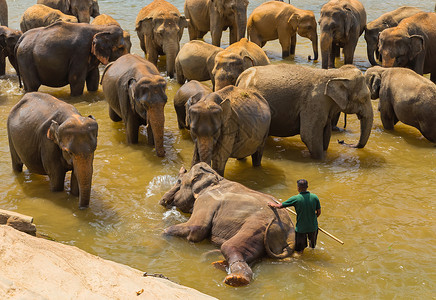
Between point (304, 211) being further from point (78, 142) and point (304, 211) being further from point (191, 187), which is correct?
point (78, 142)

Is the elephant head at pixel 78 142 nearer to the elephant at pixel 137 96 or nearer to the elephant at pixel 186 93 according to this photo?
the elephant at pixel 137 96

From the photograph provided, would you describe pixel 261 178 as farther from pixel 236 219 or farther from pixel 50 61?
pixel 50 61

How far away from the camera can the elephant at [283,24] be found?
16641 mm

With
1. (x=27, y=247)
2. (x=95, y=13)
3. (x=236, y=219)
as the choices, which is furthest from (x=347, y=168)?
(x=95, y=13)

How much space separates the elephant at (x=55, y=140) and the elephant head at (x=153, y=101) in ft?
4.87

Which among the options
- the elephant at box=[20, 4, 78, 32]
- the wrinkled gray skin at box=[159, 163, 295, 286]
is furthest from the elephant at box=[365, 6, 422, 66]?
the wrinkled gray skin at box=[159, 163, 295, 286]

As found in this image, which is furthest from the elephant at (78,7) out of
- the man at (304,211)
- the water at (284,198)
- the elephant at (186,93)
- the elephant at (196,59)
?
the man at (304,211)

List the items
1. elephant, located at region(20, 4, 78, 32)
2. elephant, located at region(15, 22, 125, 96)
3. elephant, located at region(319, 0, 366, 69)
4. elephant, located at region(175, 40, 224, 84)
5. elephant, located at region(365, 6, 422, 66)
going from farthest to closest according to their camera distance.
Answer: elephant, located at region(20, 4, 78, 32) < elephant, located at region(365, 6, 422, 66) < elephant, located at region(319, 0, 366, 69) < elephant, located at region(175, 40, 224, 84) < elephant, located at region(15, 22, 125, 96)

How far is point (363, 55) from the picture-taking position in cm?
1755

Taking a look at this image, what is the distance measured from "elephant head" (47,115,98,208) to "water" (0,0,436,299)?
0.54 meters

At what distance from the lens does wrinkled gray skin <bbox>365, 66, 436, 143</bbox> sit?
10.6 m

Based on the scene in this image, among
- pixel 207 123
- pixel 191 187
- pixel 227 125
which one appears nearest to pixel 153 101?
pixel 227 125

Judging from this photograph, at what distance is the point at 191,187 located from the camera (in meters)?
7.53

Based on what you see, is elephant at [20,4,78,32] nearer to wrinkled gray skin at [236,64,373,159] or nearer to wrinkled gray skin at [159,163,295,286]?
wrinkled gray skin at [236,64,373,159]
